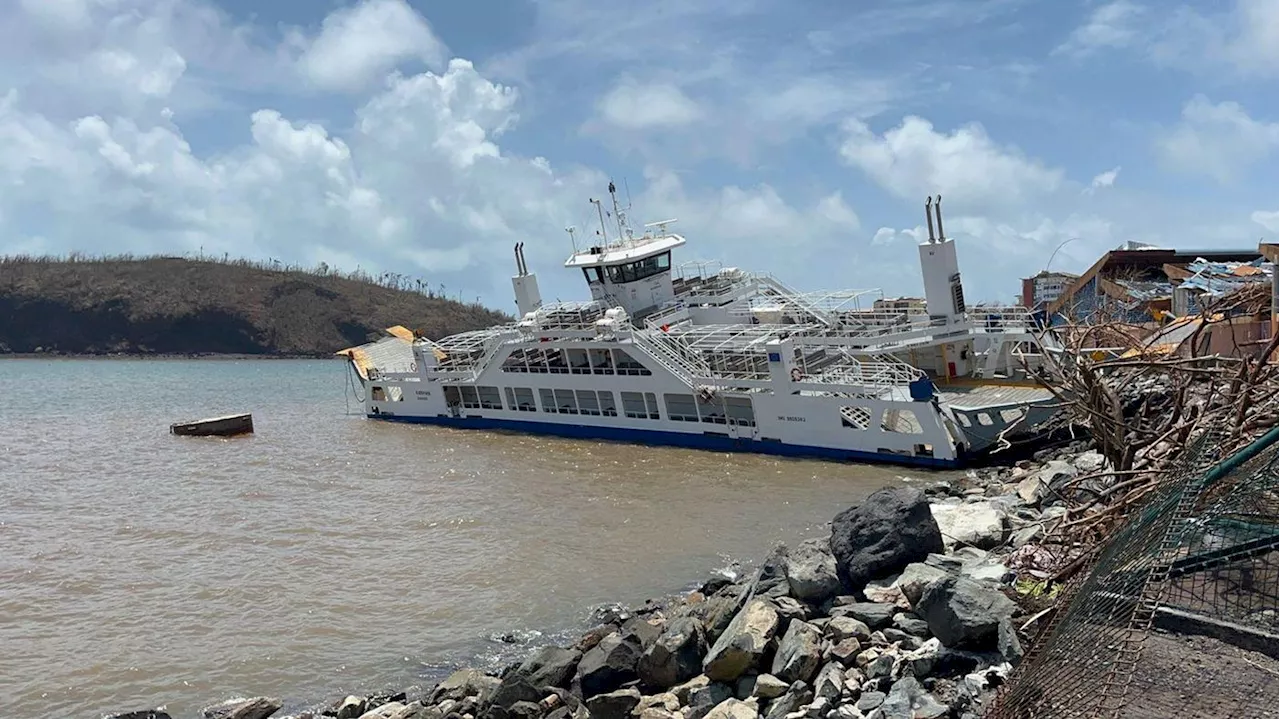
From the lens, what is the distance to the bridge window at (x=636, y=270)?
103ft

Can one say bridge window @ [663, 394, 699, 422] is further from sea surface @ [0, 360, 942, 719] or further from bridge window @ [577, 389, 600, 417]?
bridge window @ [577, 389, 600, 417]

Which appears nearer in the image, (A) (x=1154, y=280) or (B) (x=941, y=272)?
(B) (x=941, y=272)

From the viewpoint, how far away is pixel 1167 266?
1270 inches

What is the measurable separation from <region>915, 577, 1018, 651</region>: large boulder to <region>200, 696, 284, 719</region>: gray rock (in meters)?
7.26

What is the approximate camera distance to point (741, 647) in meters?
8.40

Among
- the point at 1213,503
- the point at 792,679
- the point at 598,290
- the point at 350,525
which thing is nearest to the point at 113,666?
the point at 350,525

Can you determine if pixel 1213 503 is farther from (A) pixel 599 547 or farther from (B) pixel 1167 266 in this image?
(B) pixel 1167 266

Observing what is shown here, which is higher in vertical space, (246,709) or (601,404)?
(601,404)

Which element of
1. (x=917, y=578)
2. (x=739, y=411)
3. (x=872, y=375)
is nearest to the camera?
(x=917, y=578)

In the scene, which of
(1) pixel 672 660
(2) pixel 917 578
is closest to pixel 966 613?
(2) pixel 917 578

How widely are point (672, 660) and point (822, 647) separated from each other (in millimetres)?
1670

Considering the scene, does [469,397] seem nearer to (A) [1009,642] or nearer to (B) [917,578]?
(B) [917,578]

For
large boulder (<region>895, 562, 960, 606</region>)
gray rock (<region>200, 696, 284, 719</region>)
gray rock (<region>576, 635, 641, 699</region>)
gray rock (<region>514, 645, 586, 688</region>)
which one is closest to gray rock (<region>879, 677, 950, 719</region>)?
large boulder (<region>895, 562, 960, 606</region>)

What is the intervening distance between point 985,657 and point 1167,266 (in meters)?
30.4
